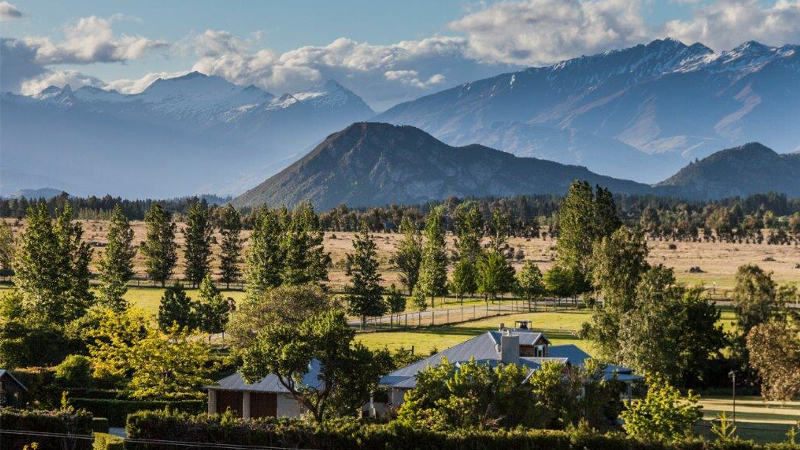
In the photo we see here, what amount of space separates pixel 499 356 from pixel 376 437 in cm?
2104

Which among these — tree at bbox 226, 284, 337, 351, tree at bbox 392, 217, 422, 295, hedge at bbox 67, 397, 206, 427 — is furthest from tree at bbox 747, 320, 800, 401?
tree at bbox 392, 217, 422, 295

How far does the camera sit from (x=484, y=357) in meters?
65.3

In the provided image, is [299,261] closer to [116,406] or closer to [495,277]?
[495,277]

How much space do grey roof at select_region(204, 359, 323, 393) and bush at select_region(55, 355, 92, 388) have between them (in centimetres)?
1189

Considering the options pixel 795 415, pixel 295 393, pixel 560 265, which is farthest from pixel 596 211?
pixel 295 393

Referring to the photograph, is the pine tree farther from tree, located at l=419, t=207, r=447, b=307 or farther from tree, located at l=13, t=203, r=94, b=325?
tree, located at l=419, t=207, r=447, b=307

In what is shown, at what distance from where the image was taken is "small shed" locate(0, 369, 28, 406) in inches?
2489

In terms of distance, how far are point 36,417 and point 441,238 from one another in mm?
119366

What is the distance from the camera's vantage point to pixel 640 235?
3706 inches

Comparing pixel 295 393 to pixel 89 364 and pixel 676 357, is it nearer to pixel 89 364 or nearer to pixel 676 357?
pixel 89 364

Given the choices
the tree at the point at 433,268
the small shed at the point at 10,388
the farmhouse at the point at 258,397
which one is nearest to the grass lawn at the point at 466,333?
the tree at the point at 433,268

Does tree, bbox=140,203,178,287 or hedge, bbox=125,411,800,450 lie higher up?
tree, bbox=140,203,178,287

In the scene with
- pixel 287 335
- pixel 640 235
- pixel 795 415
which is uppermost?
pixel 640 235

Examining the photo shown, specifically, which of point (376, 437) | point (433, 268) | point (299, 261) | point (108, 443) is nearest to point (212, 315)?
point (299, 261)
